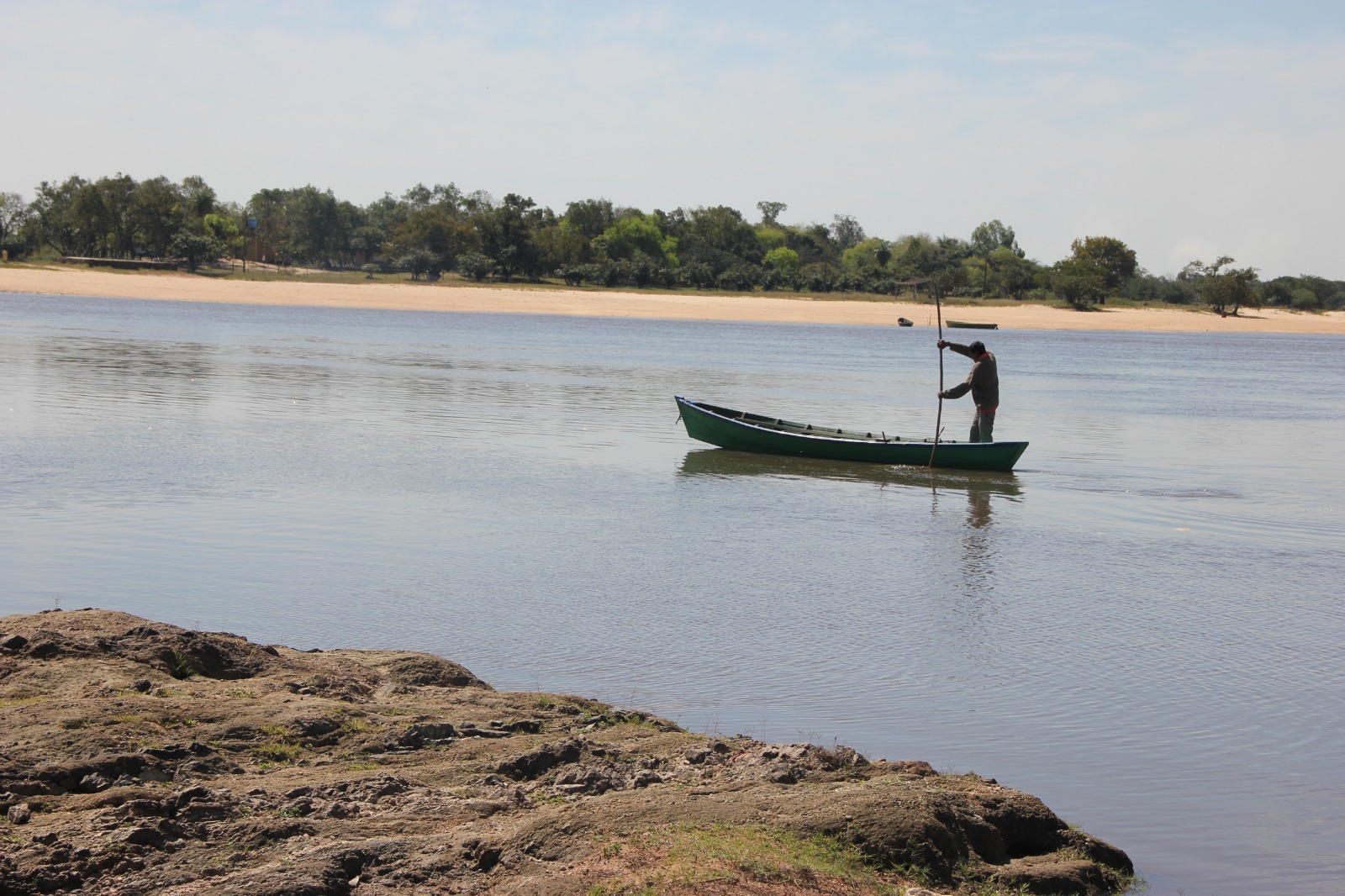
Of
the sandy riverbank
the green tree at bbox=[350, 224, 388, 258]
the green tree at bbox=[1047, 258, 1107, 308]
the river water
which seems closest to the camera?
the river water

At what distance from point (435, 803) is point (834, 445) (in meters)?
14.8

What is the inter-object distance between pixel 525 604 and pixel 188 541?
364 cm

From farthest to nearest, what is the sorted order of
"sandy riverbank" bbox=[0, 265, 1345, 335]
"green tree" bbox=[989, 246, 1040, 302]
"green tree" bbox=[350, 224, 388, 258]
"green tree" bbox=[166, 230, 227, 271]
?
1. "green tree" bbox=[350, 224, 388, 258]
2. "green tree" bbox=[989, 246, 1040, 302]
3. "green tree" bbox=[166, 230, 227, 271]
4. "sandy riverbank" bbox=[0, 265, 1345, 335]

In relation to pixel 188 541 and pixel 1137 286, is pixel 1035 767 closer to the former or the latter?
pixel 188 541

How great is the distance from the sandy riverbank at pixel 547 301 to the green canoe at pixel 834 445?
173 feet

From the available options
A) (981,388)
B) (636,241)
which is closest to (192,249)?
(636,241)

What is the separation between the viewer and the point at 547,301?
7788 centimetres

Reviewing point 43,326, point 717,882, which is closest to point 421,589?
point 717,882

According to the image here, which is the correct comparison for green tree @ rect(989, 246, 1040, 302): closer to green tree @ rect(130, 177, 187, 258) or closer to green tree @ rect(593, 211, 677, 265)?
green tree @ rect(593, 211, 677, 265)

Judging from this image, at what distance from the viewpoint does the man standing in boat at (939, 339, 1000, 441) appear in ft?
63.2

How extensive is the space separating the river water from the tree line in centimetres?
5959

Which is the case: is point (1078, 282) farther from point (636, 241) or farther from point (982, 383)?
point (982, 383)

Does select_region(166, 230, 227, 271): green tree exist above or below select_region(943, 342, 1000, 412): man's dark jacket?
above

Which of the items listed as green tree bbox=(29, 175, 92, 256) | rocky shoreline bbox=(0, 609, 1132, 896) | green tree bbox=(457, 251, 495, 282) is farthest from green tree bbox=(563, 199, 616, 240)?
rocky shoreline bbox=(0, 609, 1132, 896)
